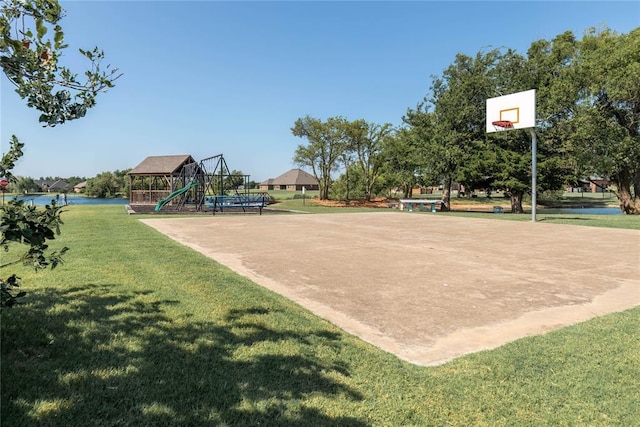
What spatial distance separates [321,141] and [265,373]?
33.7 m

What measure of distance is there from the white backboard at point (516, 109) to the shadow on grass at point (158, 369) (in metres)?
17.5

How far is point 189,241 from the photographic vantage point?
33.7ft

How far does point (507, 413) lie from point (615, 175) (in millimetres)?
27913

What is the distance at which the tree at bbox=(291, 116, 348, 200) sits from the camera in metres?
35.0

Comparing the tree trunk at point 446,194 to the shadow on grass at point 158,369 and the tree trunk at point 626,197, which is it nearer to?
the tree trunk at point 626,197

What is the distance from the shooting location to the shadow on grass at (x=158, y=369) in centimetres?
228

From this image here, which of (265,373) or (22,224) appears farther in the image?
(265,373)

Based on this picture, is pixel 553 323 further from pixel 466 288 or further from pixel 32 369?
pixel 32 369

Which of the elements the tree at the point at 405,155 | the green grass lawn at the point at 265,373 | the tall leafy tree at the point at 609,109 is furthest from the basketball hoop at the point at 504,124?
the green grass lawn at the point at 265,373

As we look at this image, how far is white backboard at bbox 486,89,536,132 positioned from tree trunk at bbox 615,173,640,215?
447 inches

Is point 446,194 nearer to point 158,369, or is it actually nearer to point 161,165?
point 161,165

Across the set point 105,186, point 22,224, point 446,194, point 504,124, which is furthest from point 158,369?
point 105,186

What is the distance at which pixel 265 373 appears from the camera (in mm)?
2814

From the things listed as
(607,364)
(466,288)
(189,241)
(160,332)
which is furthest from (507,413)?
(189,241)
